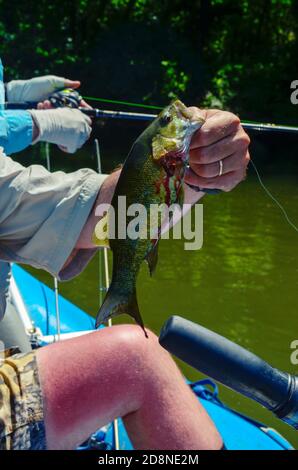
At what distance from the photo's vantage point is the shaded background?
8.52 metres

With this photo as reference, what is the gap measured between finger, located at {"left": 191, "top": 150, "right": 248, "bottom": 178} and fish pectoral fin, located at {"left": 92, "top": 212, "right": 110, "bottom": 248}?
247mm

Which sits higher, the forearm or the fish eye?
the fish eye

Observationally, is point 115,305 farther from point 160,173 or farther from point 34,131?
point 34,131

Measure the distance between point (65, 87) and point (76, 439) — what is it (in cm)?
224

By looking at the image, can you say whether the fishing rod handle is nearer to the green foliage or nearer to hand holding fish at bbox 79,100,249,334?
hand holding fish at bbox 79,100,249,334

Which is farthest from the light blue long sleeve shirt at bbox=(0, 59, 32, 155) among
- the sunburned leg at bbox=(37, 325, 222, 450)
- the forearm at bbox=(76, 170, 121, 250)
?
the sunburned leg at bbox=(37, 325, 222, 450)

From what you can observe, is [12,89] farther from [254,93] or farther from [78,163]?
A: [254,93]

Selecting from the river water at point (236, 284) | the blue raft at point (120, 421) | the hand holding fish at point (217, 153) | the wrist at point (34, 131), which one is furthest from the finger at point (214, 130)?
the river water at point (236, 284)

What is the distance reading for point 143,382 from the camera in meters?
1.88

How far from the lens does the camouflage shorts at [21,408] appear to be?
5.62 feet

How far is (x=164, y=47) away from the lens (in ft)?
60.0

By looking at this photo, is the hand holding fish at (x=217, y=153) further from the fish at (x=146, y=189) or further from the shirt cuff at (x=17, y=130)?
the shirt cuff at (x=17, y=130)

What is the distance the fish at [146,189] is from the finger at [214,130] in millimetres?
23
